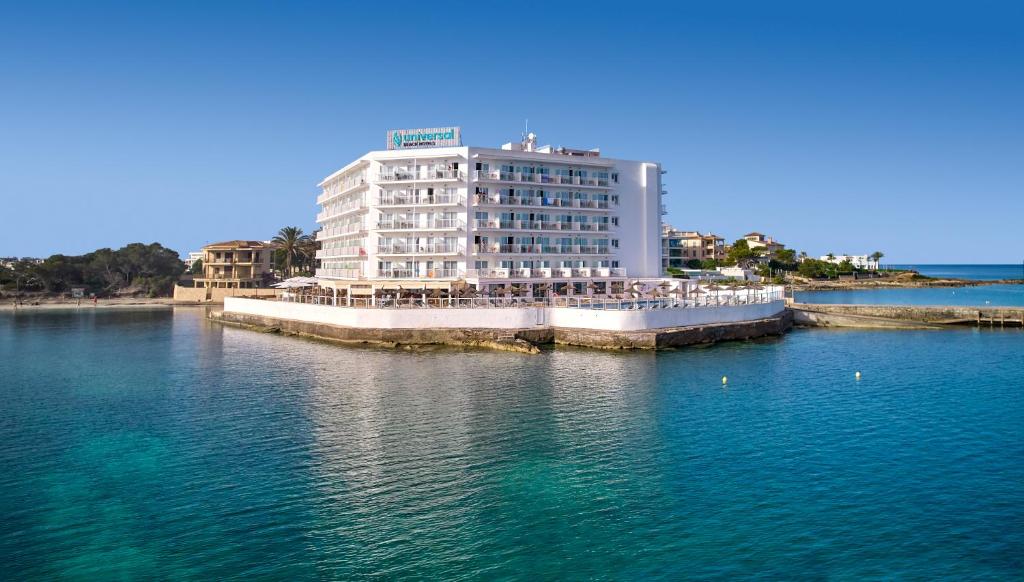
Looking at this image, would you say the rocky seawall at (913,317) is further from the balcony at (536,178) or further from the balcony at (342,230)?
the balcony at (342,230)

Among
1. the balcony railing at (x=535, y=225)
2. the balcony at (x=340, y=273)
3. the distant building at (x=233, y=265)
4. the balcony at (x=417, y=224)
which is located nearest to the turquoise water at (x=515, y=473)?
the balcony at (x=417, y=224)

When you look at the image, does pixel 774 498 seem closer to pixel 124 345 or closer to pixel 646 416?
pixel 646 416

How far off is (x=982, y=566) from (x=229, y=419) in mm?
31207

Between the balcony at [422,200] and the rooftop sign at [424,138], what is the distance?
6122mm

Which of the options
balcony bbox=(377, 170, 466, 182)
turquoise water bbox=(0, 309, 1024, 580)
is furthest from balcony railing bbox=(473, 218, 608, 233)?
turquoise water bbox=(0, 309, 1024, 580)

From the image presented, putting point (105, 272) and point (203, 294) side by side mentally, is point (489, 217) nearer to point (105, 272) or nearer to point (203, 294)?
point (203, 294)

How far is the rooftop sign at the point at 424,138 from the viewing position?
247 feet

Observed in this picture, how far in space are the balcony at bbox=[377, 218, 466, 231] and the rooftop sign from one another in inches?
345

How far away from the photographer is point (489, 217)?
250 ft

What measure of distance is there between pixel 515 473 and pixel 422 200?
178 ft

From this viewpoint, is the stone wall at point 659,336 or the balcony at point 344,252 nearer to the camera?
the stone wall at point 659,336

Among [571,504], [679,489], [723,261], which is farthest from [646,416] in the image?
[723,261]

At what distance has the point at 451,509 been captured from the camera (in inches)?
822

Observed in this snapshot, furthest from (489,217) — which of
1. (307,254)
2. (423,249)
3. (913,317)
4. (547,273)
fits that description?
(307,254)
